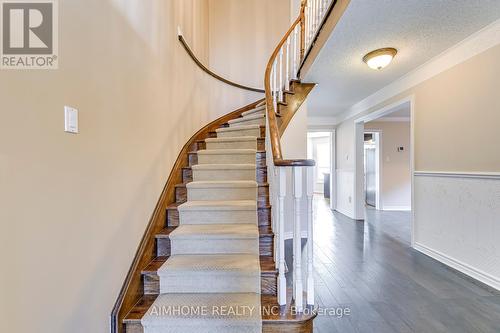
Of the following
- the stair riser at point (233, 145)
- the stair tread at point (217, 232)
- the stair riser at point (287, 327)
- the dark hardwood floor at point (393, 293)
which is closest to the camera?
the stair riser at point (287, 327)

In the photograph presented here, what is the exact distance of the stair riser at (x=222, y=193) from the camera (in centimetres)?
249

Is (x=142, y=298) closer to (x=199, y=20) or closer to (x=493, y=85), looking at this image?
(x=493, y=85)

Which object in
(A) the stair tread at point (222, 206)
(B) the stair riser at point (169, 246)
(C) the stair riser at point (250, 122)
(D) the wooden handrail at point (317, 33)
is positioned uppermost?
(D) the wooden handrail at point (317, 33)

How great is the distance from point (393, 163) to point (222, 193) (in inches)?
225

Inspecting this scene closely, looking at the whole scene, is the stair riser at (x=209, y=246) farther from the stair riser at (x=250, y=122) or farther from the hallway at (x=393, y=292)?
the stair riser at (x=250, y=122)

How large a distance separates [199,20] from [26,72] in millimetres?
3489

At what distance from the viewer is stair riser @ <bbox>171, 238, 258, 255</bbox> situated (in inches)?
79.1

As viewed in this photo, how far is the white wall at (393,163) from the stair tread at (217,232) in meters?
5.59

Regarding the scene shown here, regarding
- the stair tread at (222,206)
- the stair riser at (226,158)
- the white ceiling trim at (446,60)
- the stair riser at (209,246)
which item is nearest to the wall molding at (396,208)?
the white ceiling trim at (446,60)

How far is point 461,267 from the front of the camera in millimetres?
2781

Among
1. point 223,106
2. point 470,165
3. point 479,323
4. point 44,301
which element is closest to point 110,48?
point 44,301

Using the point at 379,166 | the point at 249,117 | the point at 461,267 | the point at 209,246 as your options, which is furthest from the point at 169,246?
the point at 379,166

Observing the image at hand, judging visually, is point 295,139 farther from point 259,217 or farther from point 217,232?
point 217,232

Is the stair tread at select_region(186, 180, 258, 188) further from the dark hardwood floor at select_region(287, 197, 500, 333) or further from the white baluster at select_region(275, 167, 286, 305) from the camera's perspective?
the dark hardwood floor at select_region(287, 197, 500, 333)
